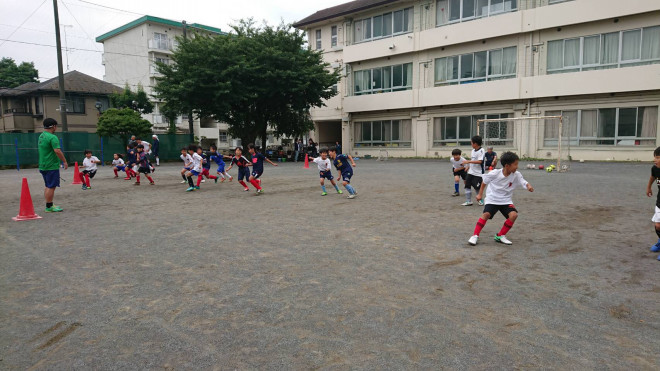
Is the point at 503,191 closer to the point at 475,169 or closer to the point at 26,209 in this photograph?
the point at 475,169

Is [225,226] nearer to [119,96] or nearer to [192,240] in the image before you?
[192,240]

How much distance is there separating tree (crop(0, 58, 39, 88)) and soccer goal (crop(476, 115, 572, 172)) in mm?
51149

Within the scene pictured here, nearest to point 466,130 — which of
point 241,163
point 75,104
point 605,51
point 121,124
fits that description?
point 605,51

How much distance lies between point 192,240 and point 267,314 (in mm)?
3306

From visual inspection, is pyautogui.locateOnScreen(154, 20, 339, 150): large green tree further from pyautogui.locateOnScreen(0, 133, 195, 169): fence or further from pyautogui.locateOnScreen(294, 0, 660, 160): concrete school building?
pyautogui.locateOnScreen(294, 0, 660, 160): concrete school building

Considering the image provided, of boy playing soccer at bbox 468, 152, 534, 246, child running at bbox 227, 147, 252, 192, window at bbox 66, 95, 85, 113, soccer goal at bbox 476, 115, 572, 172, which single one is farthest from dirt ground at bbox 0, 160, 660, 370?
window at bbox 66, 95, 85, 113

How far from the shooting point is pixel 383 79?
32.6m

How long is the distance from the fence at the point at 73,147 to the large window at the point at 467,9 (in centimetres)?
1952

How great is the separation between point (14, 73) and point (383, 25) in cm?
4362

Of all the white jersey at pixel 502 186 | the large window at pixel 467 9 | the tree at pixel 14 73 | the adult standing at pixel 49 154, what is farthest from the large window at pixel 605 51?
the tree at pixel 14 73

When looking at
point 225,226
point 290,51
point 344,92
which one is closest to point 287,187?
point 225,226

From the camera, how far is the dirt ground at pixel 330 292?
3078 millimetres

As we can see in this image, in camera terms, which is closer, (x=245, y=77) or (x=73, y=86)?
(x=245, y=77)

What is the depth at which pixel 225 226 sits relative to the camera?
7.77m
